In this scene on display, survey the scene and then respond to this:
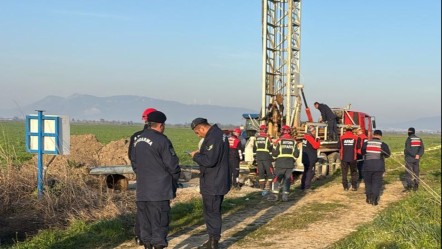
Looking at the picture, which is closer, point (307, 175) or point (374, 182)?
point (374, 182)

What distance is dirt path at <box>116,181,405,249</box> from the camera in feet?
26.0

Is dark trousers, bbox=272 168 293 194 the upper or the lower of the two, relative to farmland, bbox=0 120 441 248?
upper

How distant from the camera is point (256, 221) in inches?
379

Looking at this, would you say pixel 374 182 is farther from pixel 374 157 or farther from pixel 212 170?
pixel 212 170

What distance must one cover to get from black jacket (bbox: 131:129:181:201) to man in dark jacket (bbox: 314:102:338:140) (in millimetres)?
13722

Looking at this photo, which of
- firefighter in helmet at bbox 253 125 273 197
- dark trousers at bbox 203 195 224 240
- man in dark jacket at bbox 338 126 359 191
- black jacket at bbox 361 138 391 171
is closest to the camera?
dark trousers at bbox 203 195 224 240

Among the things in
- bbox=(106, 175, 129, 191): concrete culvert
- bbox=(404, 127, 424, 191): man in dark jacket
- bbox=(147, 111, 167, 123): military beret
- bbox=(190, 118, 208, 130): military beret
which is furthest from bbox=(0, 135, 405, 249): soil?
bbox=(147, 111, 167, 123): military beret

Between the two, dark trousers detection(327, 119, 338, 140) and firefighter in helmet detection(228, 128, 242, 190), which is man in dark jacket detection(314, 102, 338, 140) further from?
firefighter in helmet detection(228, 128, 242, 190)

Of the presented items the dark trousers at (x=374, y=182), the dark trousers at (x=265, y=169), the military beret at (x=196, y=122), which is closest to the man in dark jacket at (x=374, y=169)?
the dark trousers at (x=374, y=182)

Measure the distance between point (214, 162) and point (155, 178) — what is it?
984 mm

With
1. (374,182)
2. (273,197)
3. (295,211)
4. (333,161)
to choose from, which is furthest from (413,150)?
(333,161)

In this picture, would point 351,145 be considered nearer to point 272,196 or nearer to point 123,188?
point 272,196

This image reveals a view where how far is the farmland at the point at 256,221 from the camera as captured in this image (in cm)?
727

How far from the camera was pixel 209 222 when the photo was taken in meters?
7.39
